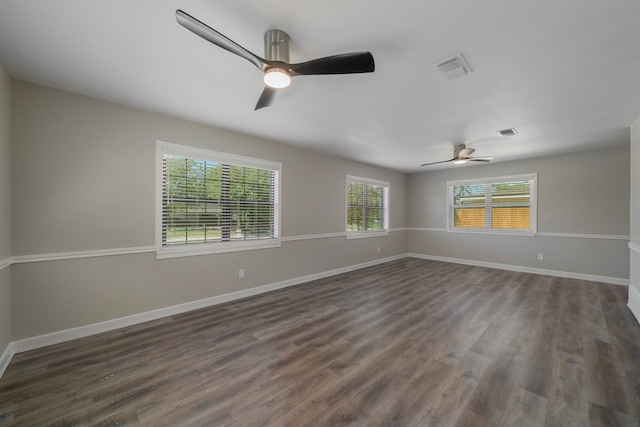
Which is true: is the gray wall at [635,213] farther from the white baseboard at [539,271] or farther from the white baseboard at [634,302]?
the white baseboard at [539,271]

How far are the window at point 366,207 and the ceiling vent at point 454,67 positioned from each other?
3610 mm

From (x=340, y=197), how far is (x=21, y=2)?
4.73 metres

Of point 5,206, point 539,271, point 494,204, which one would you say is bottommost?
point 539,271

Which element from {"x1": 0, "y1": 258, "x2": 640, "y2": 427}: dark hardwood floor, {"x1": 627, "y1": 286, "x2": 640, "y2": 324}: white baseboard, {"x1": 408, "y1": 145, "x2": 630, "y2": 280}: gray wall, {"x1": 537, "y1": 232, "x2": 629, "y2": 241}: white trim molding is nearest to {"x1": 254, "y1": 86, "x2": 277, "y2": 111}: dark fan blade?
{"x1": 0, "y1": 258, "x2": 640, "y2": 427}: dark hardwood floor

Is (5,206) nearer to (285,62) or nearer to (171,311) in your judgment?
(171,311)

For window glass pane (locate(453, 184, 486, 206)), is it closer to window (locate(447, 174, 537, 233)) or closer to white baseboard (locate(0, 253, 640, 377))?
window (locate(447, 174, 537, 233))

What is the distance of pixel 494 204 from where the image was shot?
6.20 metres

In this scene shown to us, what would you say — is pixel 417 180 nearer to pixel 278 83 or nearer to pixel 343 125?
pixel 343 125

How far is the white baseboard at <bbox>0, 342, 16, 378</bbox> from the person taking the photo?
6.93 feet

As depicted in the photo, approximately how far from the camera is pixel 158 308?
10.3 ft

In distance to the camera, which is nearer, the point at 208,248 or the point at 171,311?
the point at 171,311

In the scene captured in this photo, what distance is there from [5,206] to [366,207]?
19.1 feet

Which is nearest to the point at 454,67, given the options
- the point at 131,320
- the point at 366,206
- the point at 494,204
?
the point at 131,320

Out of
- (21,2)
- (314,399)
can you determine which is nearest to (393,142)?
(314,399)
